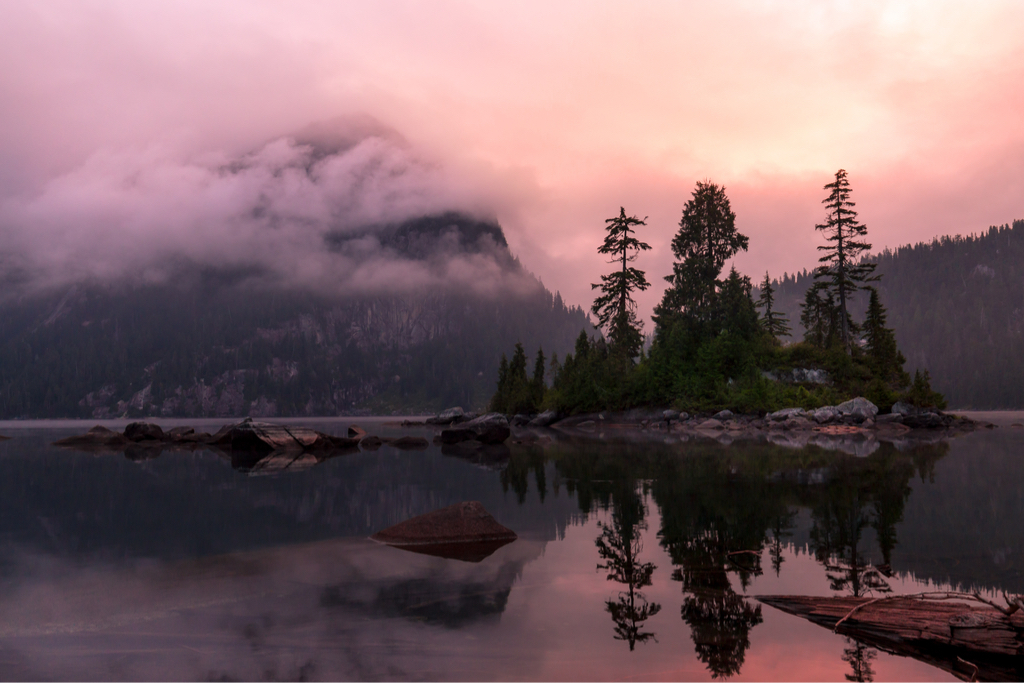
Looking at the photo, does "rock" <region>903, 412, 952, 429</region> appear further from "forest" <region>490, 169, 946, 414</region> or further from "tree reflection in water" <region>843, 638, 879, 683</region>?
"tree reflection in water" <region>843, 638, 879, 683</region>

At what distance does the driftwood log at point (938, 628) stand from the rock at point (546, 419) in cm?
7381

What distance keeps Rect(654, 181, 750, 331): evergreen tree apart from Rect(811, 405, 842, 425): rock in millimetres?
20129

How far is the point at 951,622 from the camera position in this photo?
225 inches

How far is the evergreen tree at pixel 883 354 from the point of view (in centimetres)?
6838

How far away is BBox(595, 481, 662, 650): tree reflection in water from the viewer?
6363mm

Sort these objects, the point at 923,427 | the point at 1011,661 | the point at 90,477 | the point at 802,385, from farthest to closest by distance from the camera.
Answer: the point at 802,385
the point at 923,427
the point at 90,477
the point at 1011,661

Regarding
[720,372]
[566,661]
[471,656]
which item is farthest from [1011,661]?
[720,372]

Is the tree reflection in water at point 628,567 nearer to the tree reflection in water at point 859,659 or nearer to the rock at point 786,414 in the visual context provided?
the tree reflection in water at point 859,659

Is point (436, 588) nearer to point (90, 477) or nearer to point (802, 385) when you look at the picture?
point (90, 477)

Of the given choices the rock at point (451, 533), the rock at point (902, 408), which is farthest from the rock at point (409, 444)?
the rock at point (902, 408)

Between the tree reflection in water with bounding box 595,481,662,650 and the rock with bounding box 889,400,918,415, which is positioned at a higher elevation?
the rock with bounding box 889,400,918,415

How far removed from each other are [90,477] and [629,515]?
21.1m

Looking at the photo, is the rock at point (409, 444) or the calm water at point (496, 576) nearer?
the calm water at point (496, 576)

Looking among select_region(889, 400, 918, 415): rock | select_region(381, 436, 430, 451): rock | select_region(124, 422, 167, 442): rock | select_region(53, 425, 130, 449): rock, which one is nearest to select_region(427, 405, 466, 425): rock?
select_region(124, 422, 167, 442): rock
